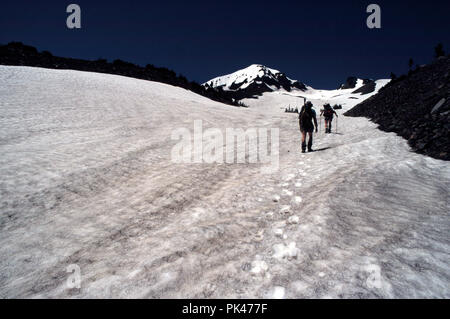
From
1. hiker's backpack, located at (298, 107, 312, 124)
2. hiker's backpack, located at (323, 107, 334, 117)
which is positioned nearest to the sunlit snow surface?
hiker's backpack, located at (298, 107, 312, 124)

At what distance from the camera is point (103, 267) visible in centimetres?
331

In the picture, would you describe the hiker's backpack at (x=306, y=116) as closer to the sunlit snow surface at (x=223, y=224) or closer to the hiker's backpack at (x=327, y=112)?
the sunlit snow surface at (x=223, y=224)

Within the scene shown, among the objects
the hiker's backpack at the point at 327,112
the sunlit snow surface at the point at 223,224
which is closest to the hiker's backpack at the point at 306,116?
the sunlit snow surface at the point at 223,224

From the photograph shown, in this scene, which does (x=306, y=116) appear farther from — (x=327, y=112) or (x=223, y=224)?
(x=223, y=224)

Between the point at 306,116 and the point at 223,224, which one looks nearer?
the point at 223,224

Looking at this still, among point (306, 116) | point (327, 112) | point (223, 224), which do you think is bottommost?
point (223, 224)

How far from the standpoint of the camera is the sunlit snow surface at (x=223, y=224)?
2.83 metres

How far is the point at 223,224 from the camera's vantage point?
421 cm

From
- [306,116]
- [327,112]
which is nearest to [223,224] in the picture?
[306,116]

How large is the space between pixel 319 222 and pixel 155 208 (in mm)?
3504

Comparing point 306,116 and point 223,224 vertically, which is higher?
point 306,116

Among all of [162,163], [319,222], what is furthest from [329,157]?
[162,163]

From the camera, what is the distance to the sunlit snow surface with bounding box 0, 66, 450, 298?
9.29 feet

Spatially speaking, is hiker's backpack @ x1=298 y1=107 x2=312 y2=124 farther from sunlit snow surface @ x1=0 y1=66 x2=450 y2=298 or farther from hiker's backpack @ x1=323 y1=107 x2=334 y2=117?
hiker's backpack @ x1=323 y1=107 x2=334 y2=117
